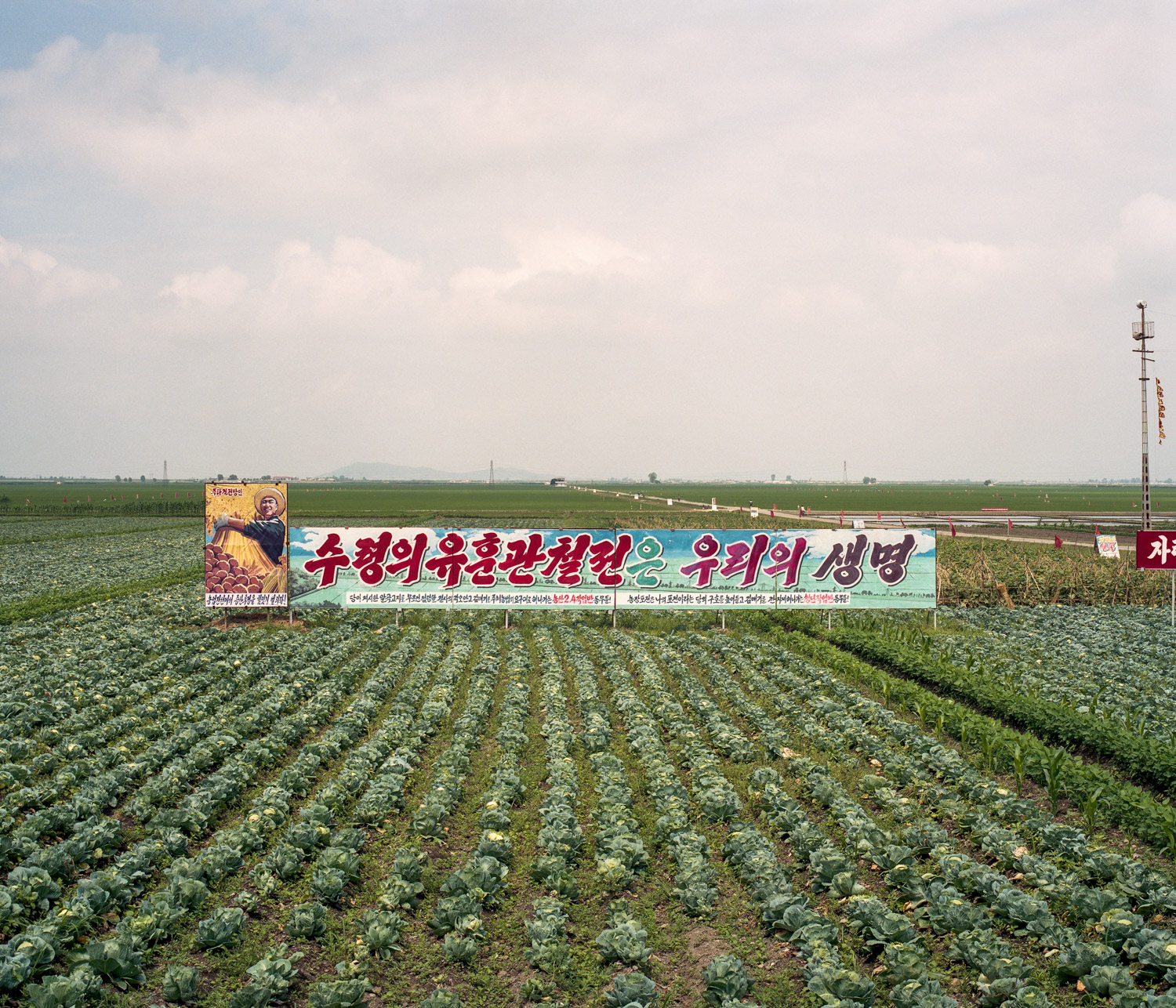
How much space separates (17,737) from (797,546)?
18901 millimetres

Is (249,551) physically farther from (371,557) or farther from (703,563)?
(703,563)

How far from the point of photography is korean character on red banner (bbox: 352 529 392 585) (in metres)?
22.4

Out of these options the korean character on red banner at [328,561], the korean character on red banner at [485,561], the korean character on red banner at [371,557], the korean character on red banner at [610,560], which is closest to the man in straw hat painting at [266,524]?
the korean character on red banner at [328,561]

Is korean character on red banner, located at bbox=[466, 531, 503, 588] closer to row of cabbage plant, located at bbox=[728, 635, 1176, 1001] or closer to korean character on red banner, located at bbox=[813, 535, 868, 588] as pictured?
korean character on red banner, located at bbox=[813, 535, 868, 588]

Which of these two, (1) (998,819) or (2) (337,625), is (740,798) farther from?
(2) (337,625)

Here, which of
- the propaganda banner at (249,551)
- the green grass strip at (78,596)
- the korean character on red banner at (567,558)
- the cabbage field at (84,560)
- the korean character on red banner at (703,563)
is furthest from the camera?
the cabbage field at (84,560)

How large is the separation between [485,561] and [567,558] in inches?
97.7

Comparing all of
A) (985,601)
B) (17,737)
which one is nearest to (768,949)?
(17,737)

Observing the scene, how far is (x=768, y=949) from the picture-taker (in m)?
7.49

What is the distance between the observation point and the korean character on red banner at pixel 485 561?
73.4 feet

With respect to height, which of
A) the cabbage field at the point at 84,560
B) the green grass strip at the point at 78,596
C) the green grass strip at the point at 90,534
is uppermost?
the green grass strip at the point at 90,534

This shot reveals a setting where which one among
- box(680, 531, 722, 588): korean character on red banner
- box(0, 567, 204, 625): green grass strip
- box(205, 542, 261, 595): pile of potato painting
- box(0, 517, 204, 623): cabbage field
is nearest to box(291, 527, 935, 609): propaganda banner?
box(680, 531, 722, 588): korean character on red banner

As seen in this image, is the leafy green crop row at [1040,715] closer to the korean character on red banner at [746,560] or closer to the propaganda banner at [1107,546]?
the korean character on red banner at [746,560]

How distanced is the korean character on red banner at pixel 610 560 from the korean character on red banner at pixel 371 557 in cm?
634
